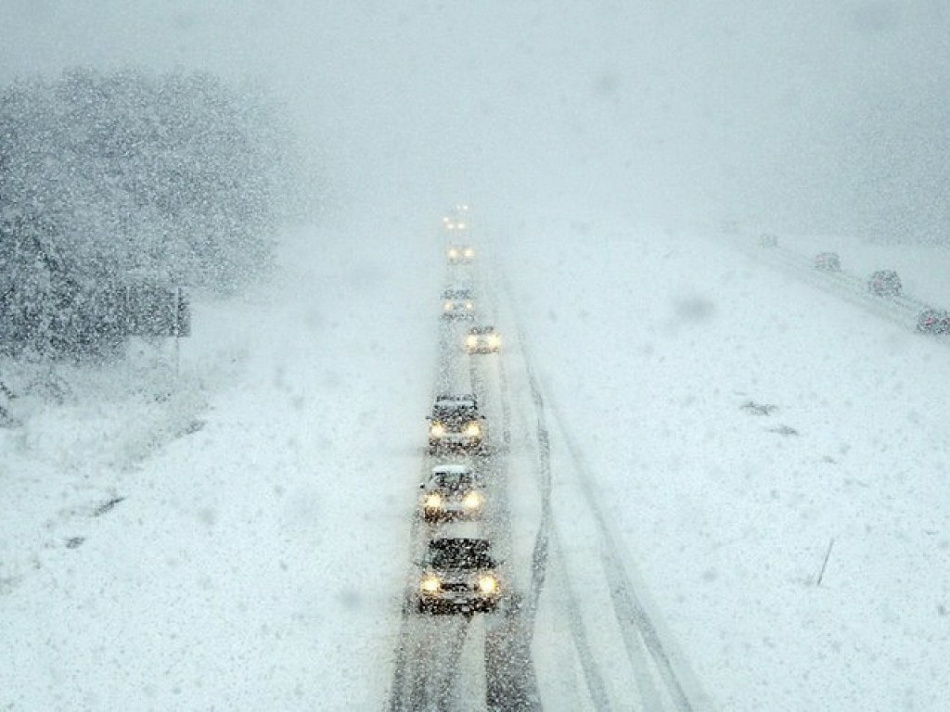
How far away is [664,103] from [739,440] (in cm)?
16206

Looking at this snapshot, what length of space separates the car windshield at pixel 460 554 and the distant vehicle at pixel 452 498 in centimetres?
311

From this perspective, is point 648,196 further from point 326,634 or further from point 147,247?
point 326,634

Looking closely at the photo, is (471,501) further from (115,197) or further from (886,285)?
(886,285)

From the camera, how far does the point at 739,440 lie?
23641 millimetres

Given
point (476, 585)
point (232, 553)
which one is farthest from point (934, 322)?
point (232, 553)

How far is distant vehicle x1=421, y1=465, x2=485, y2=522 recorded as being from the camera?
17.6 m

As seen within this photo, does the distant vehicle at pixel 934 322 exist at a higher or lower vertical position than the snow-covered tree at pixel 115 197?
lower

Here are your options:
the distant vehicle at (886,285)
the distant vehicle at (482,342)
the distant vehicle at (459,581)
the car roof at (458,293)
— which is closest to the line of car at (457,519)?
the distant vehicle at (459,581)

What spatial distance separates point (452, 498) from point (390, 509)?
2184mm

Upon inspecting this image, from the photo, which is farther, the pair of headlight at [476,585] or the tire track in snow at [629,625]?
the pair of headlight at [476,585]

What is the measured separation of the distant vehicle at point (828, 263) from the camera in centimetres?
4916

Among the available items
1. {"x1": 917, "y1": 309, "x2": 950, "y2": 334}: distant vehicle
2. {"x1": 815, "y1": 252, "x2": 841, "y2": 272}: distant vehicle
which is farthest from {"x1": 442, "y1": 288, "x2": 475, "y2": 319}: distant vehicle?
{"x1": 815, "y1": 252, "x2": 841, "y2": 272}: distant vehicle

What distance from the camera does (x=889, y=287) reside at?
137 feet

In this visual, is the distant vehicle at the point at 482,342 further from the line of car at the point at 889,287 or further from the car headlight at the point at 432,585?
the line of car at the point at 889,287
